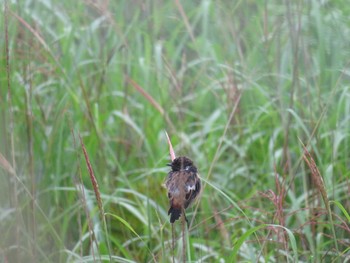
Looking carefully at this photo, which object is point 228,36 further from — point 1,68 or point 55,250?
point 55,250

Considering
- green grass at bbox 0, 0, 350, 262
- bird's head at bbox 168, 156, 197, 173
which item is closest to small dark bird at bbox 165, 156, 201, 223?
bird's head at bbox 168, 156, 197, 173

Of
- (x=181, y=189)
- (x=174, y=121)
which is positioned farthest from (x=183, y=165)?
(x=174, y=121)

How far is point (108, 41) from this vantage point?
3311mm

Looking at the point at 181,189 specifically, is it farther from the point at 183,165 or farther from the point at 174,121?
the point at 174,121

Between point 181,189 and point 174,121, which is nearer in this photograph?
point 181,189

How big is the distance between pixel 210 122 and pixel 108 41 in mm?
613

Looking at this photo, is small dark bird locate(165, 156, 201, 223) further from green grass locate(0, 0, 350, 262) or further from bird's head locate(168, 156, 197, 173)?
green grass locate(0, 0, 350, 262)

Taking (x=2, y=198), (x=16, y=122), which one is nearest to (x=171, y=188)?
(x=2, y=198)

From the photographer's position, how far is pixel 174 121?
121 inches

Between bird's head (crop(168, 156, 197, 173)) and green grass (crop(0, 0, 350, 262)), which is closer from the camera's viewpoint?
bird's head (crop(168, 156, 197, 173))

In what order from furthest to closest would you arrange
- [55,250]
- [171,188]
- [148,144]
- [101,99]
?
[101,99] < [148,144] < [55,250] < [171,188]

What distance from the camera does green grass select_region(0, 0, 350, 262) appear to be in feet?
7.66

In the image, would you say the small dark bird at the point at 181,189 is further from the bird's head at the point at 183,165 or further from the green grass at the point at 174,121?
the green grass at the point at 174,121

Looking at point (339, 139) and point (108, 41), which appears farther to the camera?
point (108, 41)
